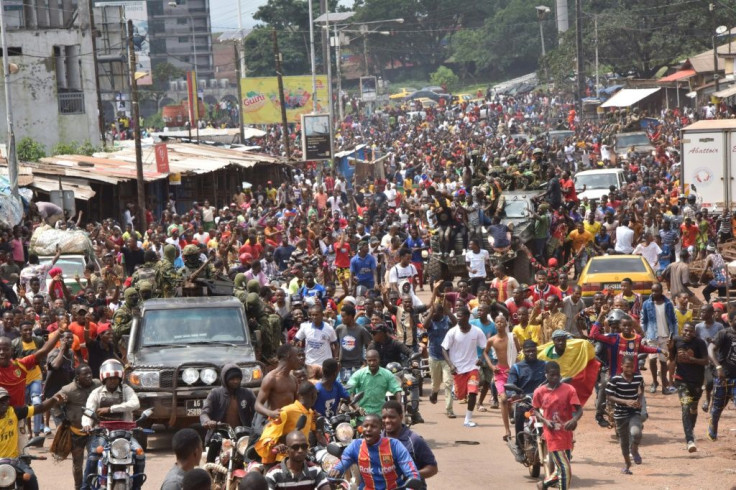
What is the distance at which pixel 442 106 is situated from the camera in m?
88.9

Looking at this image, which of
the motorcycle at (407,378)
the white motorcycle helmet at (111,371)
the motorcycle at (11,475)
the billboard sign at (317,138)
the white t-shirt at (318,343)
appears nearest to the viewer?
the motorcycle at (11,475)

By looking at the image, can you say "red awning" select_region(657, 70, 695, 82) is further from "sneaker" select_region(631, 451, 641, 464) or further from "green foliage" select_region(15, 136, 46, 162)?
"sneaker" select_region(631, 451, 641, 464)

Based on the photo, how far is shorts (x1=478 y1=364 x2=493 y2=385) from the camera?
685 inches

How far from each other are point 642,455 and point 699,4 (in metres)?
67.4

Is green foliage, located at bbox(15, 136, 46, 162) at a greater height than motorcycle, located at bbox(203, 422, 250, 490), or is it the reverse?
green foliage, located at bbox(15, 136, 46, 162)

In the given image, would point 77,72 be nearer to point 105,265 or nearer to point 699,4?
point 105,265

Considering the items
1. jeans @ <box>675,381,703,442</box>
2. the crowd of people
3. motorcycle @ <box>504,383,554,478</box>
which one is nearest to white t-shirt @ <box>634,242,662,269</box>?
the crowd of people

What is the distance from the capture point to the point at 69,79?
51781 millimetres

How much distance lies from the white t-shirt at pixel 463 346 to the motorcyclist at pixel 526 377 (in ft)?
8.06

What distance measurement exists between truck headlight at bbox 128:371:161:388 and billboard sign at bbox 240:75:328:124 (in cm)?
4772

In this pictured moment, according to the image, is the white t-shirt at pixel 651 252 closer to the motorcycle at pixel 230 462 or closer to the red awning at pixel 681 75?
the motorcycle at pixel 230 462

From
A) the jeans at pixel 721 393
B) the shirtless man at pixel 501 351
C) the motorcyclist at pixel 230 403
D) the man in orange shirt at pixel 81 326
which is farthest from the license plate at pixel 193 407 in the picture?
the jeans at pixel 721 393

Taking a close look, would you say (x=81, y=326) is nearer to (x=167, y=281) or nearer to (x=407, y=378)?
(x=167, y=281)

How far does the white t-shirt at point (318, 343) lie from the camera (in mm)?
15938
